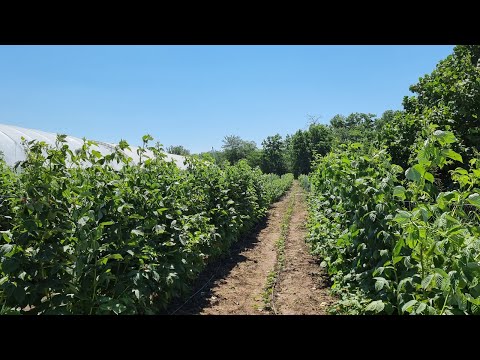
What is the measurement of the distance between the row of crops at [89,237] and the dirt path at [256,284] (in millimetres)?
620

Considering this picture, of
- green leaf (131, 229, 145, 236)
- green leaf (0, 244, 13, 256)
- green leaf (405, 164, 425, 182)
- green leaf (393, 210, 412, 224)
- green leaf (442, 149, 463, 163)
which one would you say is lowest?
green leaf (131, 229, 145, 236)

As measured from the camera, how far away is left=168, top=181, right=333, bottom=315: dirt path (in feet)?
16.5

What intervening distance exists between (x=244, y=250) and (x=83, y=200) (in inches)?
231

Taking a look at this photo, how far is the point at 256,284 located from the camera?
618 cm

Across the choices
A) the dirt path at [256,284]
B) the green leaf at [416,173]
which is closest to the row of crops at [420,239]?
the green leaf at [416,173]

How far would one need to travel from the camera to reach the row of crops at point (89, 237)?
8.80ft

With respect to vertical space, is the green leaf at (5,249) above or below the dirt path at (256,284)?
above

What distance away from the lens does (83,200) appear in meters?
3.21

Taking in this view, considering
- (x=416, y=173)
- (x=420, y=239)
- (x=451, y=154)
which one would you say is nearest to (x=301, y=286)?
(x=420, y=239)

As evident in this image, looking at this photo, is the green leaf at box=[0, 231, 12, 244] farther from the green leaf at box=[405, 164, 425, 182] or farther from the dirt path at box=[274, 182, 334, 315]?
the dirt path at box=[274, 182, 334, 315]

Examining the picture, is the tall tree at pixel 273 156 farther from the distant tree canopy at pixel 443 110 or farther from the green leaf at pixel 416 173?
the green leaf at pixel 416 173

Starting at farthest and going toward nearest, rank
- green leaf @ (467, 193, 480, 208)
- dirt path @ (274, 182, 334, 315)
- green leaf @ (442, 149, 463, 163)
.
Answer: dirt path @ (274, 182, 334, 315) → green leaf @ (442, 149, 463, 163) → green leaf @ (467, 193, 480, 208)

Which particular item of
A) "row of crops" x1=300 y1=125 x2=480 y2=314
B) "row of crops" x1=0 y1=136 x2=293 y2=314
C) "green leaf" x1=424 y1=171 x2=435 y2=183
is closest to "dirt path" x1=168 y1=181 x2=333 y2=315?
"row of crops" x1=0 y1=136 x2=293 y2=314

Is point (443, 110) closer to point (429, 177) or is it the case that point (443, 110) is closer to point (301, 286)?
point (301, 286)
